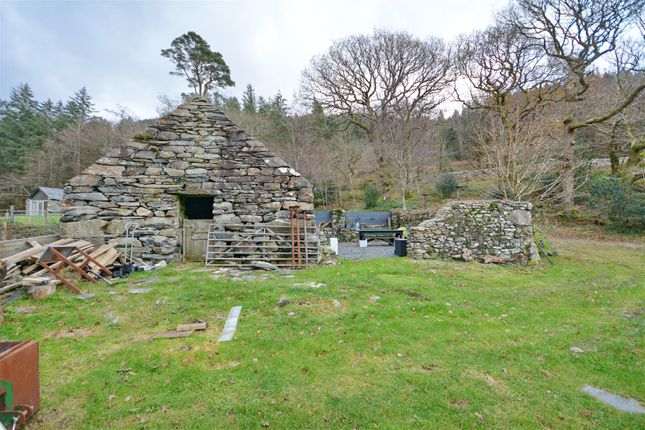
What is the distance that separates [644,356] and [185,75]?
26394 mm

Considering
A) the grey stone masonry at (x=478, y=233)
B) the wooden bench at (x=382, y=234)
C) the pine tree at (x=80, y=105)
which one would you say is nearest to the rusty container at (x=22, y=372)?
the grey stone masonry at (x=478, y=233)

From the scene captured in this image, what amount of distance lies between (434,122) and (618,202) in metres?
12.4

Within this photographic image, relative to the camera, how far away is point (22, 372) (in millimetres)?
1989

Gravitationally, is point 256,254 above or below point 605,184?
below

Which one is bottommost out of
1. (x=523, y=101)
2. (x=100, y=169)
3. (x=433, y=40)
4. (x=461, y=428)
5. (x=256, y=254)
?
(x=461, y=428)

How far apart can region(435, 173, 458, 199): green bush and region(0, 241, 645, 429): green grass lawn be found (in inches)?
610

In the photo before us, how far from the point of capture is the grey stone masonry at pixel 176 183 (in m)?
7.29

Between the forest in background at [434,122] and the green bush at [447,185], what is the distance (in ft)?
0.34

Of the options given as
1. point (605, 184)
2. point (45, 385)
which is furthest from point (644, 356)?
point (605, 184)

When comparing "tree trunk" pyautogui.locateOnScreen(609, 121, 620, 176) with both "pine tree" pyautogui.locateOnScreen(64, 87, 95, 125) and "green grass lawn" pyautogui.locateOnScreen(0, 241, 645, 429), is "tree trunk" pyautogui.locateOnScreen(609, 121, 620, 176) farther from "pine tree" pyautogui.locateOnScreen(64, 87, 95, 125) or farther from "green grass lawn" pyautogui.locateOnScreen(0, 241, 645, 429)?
"pine tree" pyautogui.locateOnScreen(64, 87, 95, 125)

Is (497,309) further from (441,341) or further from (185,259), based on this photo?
(185,259)

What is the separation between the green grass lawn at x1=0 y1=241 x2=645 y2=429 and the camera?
2.28 m

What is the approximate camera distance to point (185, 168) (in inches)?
306

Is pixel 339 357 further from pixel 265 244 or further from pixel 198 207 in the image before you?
pixel 198 207
